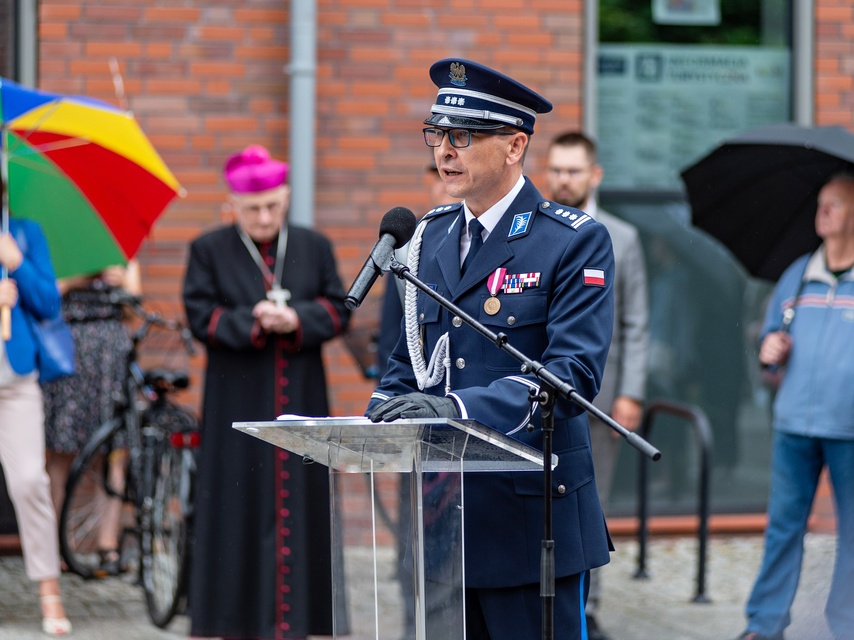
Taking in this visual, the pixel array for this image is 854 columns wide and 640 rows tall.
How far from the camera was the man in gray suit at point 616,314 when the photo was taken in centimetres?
638

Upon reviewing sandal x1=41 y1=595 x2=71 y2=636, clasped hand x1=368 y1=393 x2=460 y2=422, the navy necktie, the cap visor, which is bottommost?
sandal x1=41 y1=595 x2=71 y2=636

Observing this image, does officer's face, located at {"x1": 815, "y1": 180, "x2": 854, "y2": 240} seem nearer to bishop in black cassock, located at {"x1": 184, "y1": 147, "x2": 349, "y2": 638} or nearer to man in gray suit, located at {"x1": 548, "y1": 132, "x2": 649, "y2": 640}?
man in gray suit, located at {"x1": 548, "y1": 132, "x2": 649, "y2": 640}

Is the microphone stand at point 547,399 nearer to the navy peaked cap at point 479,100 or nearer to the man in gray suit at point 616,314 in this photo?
the navy peaked cap at point 479,100

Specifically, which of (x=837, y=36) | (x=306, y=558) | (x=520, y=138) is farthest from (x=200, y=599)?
(x=837, y=36)

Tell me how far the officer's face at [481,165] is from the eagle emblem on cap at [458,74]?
0.14m

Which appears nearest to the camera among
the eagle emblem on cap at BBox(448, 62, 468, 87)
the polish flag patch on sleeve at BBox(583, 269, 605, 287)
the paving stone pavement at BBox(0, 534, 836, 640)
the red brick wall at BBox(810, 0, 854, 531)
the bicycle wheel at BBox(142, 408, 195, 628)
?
the polish flag patch on sleeve at BBox(583, 269, 605, 287)

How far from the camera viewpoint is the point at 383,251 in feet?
10.2

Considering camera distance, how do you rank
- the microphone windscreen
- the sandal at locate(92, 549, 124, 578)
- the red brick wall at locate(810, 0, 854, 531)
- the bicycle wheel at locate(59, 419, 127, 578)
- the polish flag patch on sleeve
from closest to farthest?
1. the microphone windscreen
2. the polish flag patch on sleeve
3. the bicycle wheel at locate(59, 419, 127, 578)
4. the sandal at locate(92, 549, 124, 578)
5. the red brick wall at locate(810, 0, 854, 531)

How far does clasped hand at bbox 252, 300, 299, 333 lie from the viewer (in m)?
6.00

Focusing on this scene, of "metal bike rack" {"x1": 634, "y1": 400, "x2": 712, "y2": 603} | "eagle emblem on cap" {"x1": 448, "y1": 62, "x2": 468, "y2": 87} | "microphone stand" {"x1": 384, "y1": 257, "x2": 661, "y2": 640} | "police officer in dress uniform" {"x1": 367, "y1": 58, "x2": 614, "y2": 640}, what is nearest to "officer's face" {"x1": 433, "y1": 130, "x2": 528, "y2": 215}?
"police officer in dress uniform" {"x1": 367, "y1": 58, "x2": 614, "y2": 640}

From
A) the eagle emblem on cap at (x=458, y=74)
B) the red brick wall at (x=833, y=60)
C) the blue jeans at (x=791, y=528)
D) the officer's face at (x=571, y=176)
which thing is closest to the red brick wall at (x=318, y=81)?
the red brick wall at (x=833, y=60)

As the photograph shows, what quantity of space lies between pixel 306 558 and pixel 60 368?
4.58ft

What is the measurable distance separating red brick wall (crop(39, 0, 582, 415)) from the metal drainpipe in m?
0.22

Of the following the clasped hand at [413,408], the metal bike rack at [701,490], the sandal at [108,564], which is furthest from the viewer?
the sandal at [108,564]
